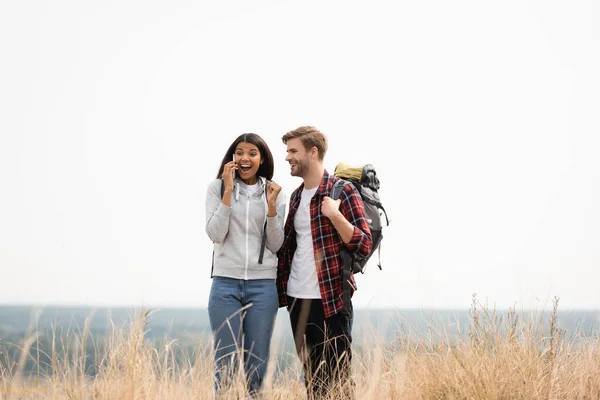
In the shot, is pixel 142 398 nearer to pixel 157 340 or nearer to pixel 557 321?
pixel 157 340

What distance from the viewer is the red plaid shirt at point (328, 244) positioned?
14.6 ft

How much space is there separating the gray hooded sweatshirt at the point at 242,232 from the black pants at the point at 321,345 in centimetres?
38

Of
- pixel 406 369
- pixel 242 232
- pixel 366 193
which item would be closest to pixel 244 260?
pixel 242 232

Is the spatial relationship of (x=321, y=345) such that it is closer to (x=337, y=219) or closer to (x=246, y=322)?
(x=246, y=322)

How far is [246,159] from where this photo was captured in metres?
4.56

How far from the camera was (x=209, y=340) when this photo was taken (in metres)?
4.34

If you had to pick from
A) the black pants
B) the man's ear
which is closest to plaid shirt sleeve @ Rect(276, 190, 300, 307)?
the black pants

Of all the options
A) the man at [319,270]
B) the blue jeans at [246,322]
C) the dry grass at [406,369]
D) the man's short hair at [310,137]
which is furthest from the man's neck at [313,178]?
the dry grass at [406,369]

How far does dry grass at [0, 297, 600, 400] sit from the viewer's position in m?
3.62

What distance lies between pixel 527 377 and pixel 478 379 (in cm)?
50

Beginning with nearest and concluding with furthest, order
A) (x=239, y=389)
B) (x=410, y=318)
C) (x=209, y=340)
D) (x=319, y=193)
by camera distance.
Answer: (x=239, y=389), (x=209, y=340), (x=319, y=193), (x=410, y=318)

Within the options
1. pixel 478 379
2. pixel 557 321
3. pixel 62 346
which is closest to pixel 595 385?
pixel 557 321

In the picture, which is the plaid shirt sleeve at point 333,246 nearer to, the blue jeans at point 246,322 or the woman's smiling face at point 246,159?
the blue jeans at point 246,322

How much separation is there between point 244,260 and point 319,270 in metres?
0.58
